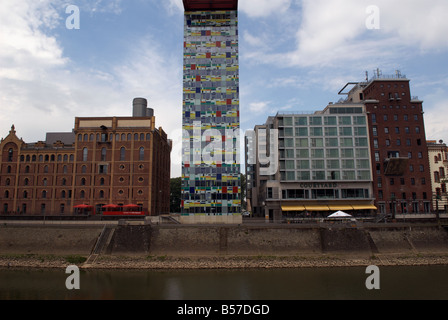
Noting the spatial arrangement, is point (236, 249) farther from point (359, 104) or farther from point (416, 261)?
point (359, 104)

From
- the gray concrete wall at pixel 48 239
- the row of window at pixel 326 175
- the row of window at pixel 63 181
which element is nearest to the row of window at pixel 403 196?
the row of window at pixel 326 175

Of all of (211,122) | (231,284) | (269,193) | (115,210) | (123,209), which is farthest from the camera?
(269,193)

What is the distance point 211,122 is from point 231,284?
135ft

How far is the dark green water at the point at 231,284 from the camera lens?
33.9m

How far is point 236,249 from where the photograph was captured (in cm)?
5206

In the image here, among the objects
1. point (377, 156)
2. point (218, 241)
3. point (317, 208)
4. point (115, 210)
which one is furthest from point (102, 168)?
point (377, 156)

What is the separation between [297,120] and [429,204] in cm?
3745

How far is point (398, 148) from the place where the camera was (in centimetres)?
8006

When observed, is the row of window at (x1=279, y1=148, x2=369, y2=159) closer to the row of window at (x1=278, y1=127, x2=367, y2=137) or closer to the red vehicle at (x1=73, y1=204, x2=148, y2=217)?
the row of window at (x1=278, y1=127, x2=367, y2=137)

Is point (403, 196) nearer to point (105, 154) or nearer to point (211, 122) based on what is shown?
point (211, 122)

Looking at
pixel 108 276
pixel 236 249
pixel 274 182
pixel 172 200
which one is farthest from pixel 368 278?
pixel 172 200

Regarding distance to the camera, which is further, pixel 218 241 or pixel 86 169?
pixel 86 169

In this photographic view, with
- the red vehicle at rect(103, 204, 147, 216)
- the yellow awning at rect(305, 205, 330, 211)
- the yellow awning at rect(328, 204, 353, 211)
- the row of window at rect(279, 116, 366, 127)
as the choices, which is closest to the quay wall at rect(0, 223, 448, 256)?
the red vehicle at rect(103, 204, 147, 216)
